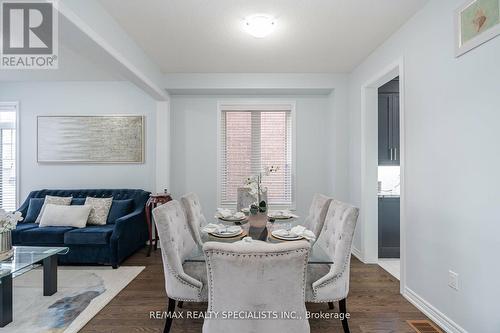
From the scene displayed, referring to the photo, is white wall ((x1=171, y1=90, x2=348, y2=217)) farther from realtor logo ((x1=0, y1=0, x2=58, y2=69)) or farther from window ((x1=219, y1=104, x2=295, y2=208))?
realtor logo ((x1=0, y1=0, x2=58, y2=69))

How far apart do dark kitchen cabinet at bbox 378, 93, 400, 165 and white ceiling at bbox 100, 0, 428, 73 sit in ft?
2.38

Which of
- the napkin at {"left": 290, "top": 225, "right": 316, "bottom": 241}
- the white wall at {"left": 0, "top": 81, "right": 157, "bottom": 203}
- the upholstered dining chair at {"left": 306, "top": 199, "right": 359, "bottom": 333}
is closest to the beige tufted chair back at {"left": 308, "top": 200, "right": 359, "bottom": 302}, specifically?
the upholstered dining chair at {"left": 306, "top": 199, "right": 359, "bottom": 333}

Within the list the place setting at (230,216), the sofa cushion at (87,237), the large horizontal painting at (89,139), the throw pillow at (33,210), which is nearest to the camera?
the place setting at (230,216)

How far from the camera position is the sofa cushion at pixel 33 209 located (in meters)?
3.82

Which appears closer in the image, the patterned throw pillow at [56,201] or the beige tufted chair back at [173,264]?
the beige tufted chair back at [173,264]

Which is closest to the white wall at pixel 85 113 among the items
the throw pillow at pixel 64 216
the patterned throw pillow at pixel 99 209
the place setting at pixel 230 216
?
the patterned throw pillow at pixel 99 209

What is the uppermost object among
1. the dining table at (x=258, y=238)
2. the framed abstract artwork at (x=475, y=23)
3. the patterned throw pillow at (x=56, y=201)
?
the framed abstract artwork at (x=475, y=23)

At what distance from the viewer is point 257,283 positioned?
3.87 feet

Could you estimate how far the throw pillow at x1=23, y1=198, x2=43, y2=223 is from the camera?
3.82 m

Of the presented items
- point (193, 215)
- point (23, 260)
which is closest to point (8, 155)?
point (23, 260)

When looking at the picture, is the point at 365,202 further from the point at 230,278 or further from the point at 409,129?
the point at 230,278

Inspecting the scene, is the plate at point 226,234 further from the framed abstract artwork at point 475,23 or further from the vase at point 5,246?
the framed abstract artwork at point 475,23

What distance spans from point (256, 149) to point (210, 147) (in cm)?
79

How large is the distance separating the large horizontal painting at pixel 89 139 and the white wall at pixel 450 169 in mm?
3939
